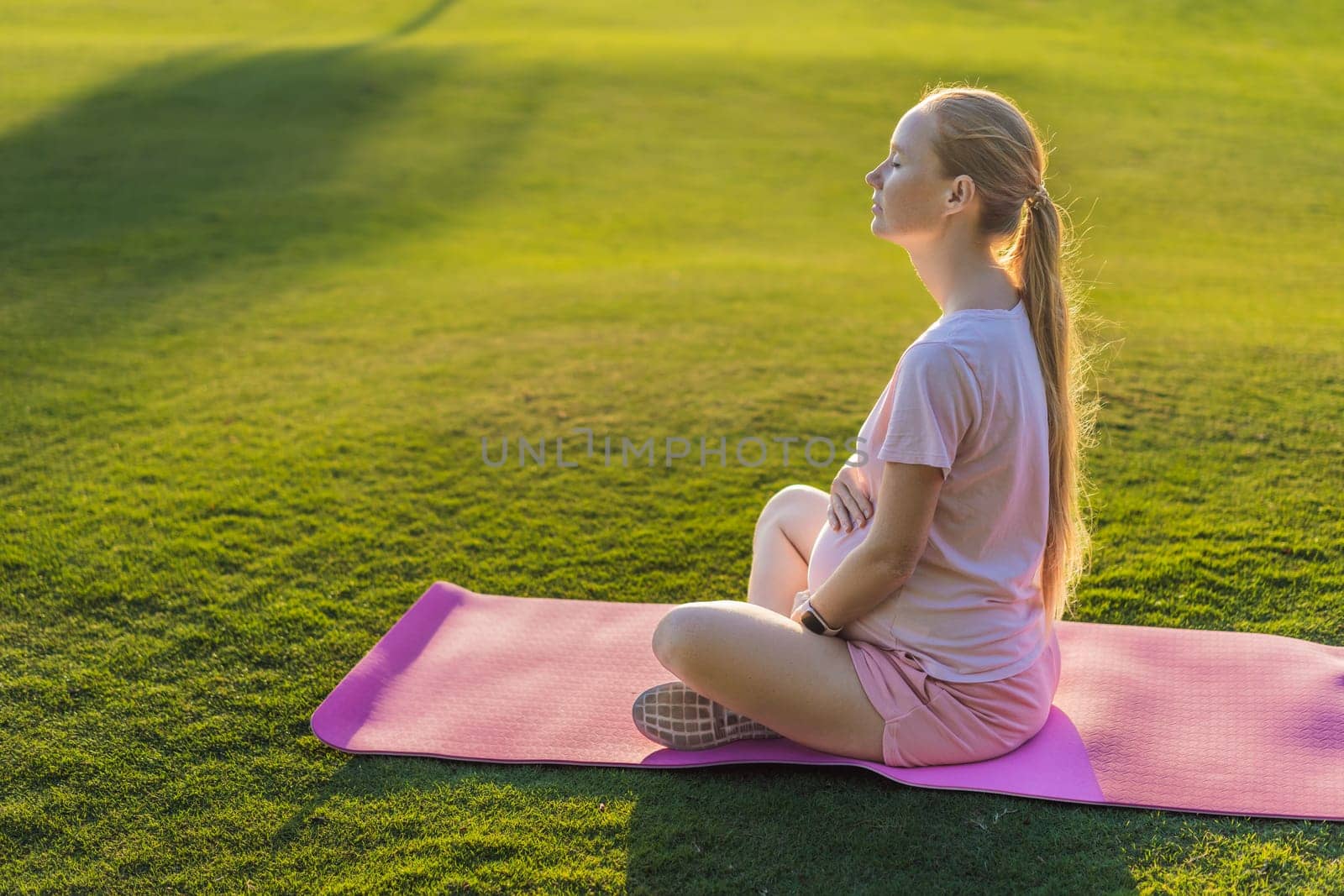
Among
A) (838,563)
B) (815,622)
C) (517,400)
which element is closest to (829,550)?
(838,563)

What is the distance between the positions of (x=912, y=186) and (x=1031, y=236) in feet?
0.93

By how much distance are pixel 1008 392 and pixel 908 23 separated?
592 inches

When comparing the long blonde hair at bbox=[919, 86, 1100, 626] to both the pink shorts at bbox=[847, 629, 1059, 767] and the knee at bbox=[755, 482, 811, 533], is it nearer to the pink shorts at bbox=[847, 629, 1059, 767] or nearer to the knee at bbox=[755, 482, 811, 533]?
the pink shorts at bbox=[847, 629, 1059, 767]

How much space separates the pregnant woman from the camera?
217cm

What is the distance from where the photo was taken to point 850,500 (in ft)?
7.82

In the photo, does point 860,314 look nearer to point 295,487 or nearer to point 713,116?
point 295,487

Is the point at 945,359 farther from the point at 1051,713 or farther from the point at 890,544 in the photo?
the point at 1051,713

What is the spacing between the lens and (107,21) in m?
14.6

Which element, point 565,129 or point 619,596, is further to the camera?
point 565,129

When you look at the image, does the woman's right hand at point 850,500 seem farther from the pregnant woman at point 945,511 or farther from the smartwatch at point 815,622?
the smartwatch at point 815,622

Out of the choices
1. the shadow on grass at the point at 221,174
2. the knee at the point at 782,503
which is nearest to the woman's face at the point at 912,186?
the knee at the point at 782,503

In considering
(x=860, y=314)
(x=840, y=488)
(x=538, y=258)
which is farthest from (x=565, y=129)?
(x=840, y=488)

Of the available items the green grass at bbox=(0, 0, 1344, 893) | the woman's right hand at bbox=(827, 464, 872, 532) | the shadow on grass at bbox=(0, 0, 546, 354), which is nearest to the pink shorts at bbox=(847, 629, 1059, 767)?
the green grass at bbox=(0, 0, 1344, 893)

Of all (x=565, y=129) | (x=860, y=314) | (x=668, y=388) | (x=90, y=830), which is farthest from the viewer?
(x=565, y=129)
